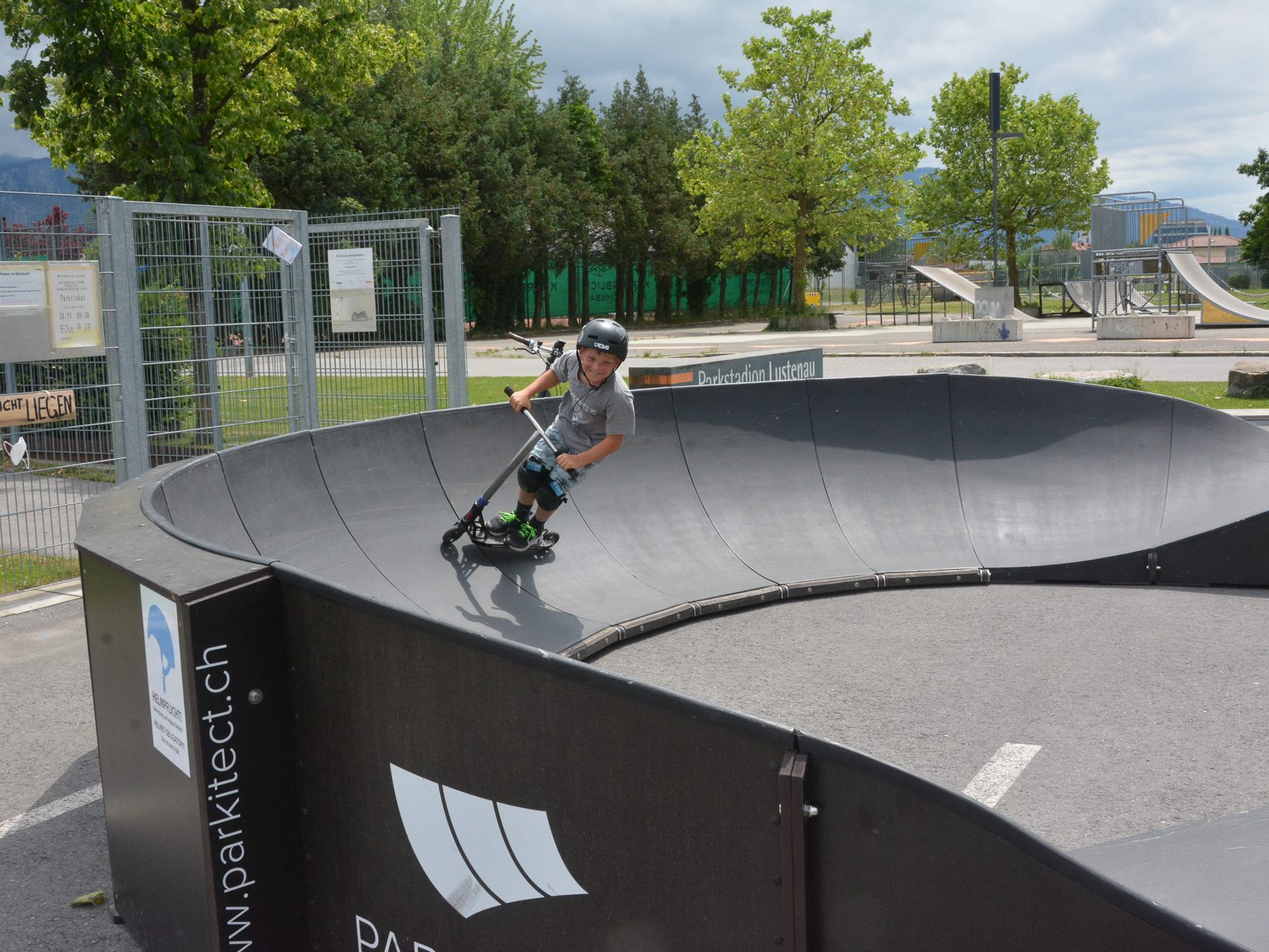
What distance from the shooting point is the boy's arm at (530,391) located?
279 inches

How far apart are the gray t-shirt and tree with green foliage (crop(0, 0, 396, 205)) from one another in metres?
9.88

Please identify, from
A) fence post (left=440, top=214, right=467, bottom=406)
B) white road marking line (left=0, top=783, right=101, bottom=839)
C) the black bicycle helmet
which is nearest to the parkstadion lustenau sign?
fence post (left=440, top=214, right=467, bottom=406)

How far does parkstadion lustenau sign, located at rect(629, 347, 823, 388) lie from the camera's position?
35.7 feet

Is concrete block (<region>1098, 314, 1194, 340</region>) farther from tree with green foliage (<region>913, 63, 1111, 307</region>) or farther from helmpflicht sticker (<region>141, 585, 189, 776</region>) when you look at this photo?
helmpflicht sticker (<region>141, 585, 189, 776</region>)

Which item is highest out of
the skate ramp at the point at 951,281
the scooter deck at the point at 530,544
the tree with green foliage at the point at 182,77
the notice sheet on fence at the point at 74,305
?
the tree with green foliage at the point at 182,77

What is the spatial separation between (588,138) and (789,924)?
54255 millimetres

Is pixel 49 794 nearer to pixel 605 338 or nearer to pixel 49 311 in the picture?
pixel 605 338

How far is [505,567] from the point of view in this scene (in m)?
7.25

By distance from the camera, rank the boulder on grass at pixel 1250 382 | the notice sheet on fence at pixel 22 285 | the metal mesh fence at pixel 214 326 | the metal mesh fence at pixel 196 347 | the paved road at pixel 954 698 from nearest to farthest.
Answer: the paved road at pixel 954 698 < the notice sheet on fence at pixel 22 285 < the metal mesh fence at pixel 196 347 < the metal mesh fence at pixel 214 326 < the boulder on grass at pixel 1250 382

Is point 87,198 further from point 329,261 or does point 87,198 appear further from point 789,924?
point 789,924

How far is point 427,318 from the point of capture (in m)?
11.9

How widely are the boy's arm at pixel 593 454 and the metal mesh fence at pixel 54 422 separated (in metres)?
3.77

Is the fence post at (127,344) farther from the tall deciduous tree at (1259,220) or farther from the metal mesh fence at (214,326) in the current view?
the tall deciduous tree at (1259,220)

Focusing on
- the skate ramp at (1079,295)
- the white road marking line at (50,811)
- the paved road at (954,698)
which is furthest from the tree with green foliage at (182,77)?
the skate ramp at (1079,295)
